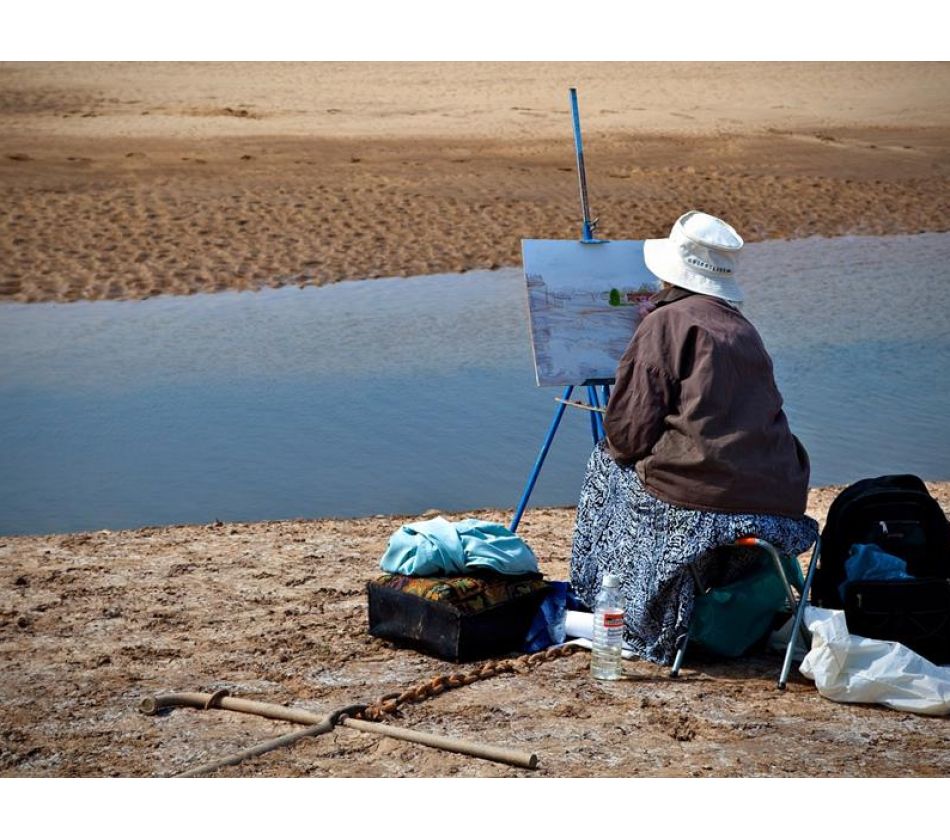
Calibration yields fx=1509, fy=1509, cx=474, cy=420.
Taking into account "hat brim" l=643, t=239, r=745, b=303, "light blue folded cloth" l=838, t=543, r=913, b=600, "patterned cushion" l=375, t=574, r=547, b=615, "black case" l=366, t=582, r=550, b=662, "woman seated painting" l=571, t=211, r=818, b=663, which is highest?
"hat brim" l=643, t=239, r=745, b=303

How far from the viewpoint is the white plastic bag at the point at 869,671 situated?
4246 millimetres

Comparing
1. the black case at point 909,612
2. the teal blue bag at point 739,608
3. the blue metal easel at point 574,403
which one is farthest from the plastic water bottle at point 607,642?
the blue metal easel at point 574,403

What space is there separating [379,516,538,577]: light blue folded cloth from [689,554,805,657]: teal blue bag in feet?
1.96

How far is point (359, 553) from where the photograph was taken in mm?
6098

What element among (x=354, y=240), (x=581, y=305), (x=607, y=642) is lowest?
(x=607, y=642)

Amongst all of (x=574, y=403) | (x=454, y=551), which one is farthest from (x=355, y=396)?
(x=454, y=551)

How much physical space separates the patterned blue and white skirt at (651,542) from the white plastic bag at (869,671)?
1.01ft

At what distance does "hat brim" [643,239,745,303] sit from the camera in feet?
15.2

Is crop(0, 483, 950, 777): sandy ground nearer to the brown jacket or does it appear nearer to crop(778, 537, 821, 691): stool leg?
crop(778, 537, 821, 691): stool leg

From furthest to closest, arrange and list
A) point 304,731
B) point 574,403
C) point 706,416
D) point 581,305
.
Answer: point 581,305 → point 574,403 → point 706,416 → point 304,731

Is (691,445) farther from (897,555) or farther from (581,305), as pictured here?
(581,305)

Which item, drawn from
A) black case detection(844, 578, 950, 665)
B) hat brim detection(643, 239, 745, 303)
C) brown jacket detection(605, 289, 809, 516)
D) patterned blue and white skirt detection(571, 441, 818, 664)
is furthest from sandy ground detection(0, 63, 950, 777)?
hat brim detection(643, 239, 745, 303)

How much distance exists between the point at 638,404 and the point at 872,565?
0.87 metres

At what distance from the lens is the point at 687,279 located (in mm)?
4641
